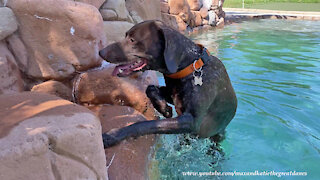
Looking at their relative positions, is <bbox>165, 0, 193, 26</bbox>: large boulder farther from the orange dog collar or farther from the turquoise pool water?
the orange dog collar

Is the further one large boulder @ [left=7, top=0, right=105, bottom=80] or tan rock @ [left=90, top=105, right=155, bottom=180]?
large boulder @ [left=7, top=0, right=105, bottom=80]

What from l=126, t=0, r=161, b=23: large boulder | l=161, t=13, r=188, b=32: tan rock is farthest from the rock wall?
l=161, t=13, r=188, b=32: tan rock

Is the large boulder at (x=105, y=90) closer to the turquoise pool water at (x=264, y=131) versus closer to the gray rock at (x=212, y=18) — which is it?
the turquoise pool water at (x=264, y=131)

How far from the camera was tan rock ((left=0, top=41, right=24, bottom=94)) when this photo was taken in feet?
9.74

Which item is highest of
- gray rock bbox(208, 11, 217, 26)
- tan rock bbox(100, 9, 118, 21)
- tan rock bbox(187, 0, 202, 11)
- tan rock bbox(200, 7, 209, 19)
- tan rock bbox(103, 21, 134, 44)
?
tan rock bbox(100, 9, 118, 21)

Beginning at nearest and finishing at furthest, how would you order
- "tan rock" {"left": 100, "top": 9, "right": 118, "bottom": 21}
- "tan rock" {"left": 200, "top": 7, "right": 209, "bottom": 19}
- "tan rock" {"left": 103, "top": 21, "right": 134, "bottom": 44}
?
"tan rock" {"left": 103, "top": 21, "right": 134, "bottom": 44}
"tan rock" {"left": 100, "top": 9, "right": 118, "bottom": 21}
"tan rock" {"left": 200, "top": 7, "right": 209, "bottom": 19}

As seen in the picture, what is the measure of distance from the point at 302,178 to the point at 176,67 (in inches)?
74.7

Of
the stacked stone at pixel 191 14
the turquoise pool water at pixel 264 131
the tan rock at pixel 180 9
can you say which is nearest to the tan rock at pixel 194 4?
the stacked stone at pixel 191 14

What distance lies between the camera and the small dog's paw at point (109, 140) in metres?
2.43

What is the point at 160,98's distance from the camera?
321 centimetres

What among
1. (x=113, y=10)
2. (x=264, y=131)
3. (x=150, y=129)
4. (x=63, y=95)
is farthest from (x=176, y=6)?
(x=150, y=129)

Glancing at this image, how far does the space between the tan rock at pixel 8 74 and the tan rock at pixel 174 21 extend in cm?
859

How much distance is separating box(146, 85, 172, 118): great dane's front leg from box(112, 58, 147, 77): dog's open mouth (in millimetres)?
405

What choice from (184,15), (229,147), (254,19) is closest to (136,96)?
(229,147)
